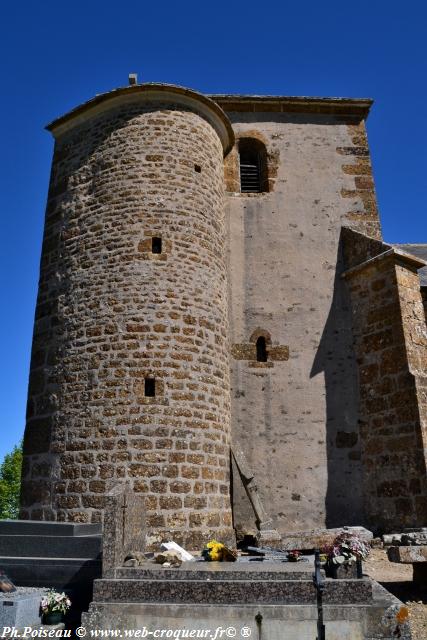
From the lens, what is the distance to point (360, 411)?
32.8ft

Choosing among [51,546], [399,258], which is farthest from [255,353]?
[51,546]

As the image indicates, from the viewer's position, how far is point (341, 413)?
10.1 m

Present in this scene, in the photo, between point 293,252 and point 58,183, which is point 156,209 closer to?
point 58,183

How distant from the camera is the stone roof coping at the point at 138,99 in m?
9.59

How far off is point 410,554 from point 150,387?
4.15m

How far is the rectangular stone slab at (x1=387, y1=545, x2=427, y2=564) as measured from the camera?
602 centimetres

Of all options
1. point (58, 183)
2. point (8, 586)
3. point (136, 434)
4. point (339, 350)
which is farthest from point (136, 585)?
point (58, 183)

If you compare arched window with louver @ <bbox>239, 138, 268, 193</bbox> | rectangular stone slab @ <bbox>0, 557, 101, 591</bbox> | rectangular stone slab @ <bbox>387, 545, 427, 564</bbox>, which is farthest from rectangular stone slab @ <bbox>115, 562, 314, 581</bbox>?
arched window with louver @ <bbox>239, 138, 268, 193</bbox>

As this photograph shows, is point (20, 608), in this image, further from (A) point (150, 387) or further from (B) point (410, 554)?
(B) point (410, 554)

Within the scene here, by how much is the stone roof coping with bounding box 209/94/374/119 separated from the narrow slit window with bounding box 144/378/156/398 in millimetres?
7583

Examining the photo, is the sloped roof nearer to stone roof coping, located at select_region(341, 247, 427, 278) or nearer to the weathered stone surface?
stone roof coping, located at select_region(341, 247, 427, 278)

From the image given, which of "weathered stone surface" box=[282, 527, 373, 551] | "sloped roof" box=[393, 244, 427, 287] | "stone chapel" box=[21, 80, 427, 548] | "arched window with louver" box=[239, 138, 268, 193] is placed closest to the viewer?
"stone chapel" box=[21, 80, 427, 548]

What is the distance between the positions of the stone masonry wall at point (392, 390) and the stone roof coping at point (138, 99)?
4.33m

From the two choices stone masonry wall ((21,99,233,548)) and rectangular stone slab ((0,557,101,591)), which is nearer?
rectangular stone slab ((0,557,101,591))
